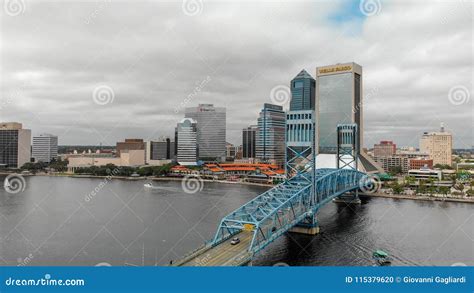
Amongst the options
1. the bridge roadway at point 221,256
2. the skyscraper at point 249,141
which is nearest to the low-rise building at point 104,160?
the skyscraper at point 249,141

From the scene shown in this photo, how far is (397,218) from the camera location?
2111 centimetres

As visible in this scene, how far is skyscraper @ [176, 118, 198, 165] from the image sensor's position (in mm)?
62375

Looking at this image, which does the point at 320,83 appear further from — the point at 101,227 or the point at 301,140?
the point at 101,227

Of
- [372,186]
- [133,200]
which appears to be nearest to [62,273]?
[133,200]

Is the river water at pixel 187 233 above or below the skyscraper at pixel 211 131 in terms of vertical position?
below

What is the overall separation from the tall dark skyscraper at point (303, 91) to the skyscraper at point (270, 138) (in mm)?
7167

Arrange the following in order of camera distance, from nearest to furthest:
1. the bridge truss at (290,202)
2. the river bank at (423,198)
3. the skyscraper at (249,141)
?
the bridge truss at (290,202) < the river bank at (423,198) < the skyscraper at (249,141)

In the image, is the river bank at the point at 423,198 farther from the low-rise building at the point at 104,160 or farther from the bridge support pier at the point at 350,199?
the low-rise building at the point at 104,160

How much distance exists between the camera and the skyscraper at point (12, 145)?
62969 mm

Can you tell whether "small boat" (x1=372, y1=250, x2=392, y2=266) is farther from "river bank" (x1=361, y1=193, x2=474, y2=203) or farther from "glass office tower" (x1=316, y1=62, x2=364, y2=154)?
"glass office tower" (x1=316, y1=62, x2=364, y2=154)

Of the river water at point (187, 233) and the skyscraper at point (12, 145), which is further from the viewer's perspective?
the skyscraper at point (12, 145)

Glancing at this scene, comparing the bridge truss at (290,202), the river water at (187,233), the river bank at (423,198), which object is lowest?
the river water at (187,233)

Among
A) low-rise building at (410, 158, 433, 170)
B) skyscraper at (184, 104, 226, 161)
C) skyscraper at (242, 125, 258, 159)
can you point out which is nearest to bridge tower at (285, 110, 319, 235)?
low-rise building at (410, 158, 433, 170)

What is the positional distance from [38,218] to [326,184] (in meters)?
16.1
